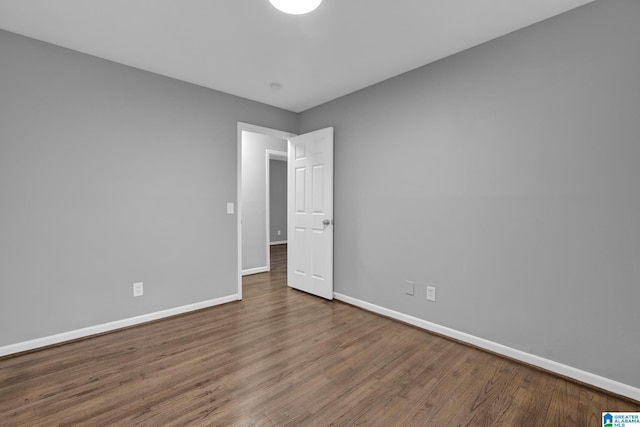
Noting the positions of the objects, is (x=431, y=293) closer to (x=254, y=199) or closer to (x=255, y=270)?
(x=255, y=270)

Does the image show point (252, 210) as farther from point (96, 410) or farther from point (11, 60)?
point (96, 410)

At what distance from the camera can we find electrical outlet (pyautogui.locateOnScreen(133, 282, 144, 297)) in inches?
112

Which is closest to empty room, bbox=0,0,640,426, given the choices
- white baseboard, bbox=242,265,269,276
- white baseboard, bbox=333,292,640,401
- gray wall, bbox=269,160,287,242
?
white baseboard, bbox=333,292,640,401

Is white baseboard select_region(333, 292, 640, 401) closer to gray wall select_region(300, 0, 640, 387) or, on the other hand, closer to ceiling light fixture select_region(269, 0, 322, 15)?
gray wall select_region(300, 0, 640, 387)

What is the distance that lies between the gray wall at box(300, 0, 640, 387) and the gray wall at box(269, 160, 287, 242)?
5.56m

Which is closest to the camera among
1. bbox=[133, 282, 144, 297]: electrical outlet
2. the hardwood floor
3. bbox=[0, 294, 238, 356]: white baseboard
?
the hardwood floor

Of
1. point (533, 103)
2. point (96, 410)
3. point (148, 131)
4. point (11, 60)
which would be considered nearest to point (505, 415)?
point (533, 103)

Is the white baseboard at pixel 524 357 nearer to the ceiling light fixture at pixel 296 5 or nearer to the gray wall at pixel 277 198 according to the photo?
the ceiling light fixture at pixel 296 5

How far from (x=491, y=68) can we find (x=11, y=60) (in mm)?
3831

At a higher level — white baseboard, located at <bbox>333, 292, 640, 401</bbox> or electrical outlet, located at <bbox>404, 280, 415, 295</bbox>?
electrical outlet, located at <bbox>404, 280, 415, 295</bbox>

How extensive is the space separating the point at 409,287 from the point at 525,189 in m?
1.35

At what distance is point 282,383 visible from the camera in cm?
192

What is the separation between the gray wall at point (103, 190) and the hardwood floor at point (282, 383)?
447mm

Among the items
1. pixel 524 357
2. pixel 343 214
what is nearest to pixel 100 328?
pixel 343 214
